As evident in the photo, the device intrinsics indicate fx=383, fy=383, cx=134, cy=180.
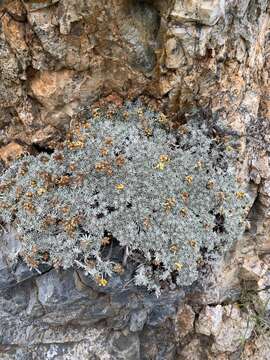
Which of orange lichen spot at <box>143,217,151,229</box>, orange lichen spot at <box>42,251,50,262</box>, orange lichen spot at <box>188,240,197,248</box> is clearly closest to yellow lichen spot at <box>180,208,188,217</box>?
orange lichen spot at <box>188,240,197,248</box>

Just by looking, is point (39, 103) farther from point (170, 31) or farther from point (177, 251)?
point (177, 251)

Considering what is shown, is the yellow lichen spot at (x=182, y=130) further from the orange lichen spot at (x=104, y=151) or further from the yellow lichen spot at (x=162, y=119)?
the orange lichen spot at (x=104, y=151)

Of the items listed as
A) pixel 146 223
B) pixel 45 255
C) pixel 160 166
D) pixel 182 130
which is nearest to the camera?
pixel 146 223

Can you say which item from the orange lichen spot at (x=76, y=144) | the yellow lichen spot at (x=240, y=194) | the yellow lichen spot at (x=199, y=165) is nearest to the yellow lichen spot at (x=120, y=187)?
the orange lichen spot at (x=76, y=144)

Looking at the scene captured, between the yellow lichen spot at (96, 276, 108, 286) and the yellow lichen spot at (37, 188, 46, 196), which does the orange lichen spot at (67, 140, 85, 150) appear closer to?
the yellow lichen spot at (37, 188, 46, 196)

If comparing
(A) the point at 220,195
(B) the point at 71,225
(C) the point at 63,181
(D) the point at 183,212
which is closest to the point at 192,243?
(D) the point at 183,212

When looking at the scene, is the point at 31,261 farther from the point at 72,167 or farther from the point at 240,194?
the point at 240,194
